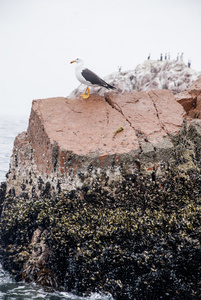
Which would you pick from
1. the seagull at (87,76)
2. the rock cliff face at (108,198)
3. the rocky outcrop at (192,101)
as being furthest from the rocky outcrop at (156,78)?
the rock cliff face at (108,198)

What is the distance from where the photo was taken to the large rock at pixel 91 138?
7113 millimetres

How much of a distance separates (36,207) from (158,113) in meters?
4.45

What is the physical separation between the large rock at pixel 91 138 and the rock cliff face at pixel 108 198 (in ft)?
0.09

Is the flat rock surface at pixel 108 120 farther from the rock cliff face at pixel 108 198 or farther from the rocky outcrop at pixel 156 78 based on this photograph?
the rocky outcrop at pixel 156 78

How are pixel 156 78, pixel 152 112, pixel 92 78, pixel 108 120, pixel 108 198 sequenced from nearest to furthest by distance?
pixel 108 198 < pixel 108 120 < pixel 92 78 < pixel 152 112 < pixel 156 78

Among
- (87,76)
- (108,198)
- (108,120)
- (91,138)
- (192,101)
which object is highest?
(87,76)

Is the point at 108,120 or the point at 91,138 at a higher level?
the point at 108,120

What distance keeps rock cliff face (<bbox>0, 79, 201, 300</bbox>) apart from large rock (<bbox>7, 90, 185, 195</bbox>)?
1.1 inches

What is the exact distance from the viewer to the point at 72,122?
8.20 meters

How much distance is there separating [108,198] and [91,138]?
1711mm

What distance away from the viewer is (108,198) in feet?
22.3

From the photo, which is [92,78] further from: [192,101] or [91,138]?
[192,101]

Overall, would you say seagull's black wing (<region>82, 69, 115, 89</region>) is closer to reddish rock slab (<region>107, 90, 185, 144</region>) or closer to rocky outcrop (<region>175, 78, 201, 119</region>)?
A: reddish rock slab (<region>107, 90, 185, 144</region>)

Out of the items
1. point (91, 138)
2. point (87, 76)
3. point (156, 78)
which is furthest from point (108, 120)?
point (156, 78)
